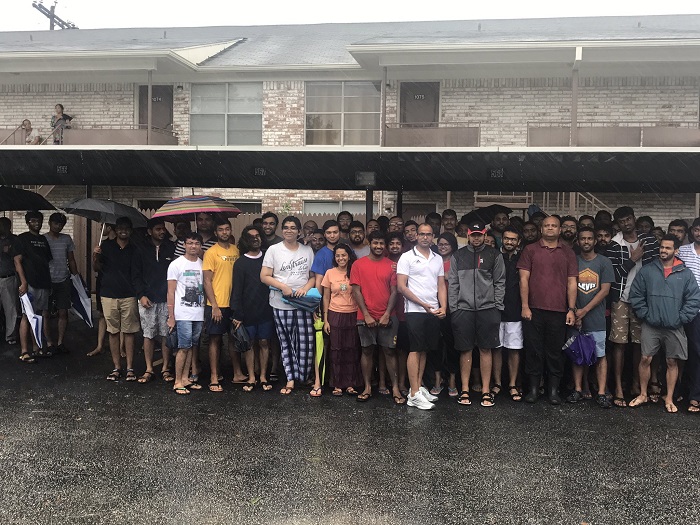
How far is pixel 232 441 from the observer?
529 cm

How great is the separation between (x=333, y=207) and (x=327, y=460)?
12.7 m

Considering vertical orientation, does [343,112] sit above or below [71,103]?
below

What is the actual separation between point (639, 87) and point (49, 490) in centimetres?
1541

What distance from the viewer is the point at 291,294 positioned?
679 cm

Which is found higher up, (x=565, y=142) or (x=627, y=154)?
(x=565, y=142)

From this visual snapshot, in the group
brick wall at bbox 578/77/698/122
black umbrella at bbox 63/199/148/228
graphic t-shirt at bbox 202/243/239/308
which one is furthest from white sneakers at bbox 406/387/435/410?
brick wall at bbox 578/77/698/122

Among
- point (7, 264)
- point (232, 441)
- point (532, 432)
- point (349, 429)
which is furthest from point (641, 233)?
point (7, 264)

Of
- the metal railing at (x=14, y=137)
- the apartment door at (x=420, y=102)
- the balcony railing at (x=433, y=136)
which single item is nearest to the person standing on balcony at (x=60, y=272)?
the balcony railing at (x=433, y=136)

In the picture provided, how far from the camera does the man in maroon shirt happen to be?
6.45 meters

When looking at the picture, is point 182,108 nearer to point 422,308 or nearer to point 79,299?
point 79,299

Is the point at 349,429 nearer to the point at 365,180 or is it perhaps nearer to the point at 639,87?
the point at 365,180

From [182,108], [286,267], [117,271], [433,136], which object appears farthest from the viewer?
[182,108]

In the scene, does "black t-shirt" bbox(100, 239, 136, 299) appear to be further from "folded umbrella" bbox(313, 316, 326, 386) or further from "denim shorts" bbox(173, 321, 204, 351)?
"folded umbrella" bbox(313, 316, 326, 386)

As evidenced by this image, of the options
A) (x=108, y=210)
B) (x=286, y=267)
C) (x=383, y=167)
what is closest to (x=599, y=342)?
(x=286, y=267)
